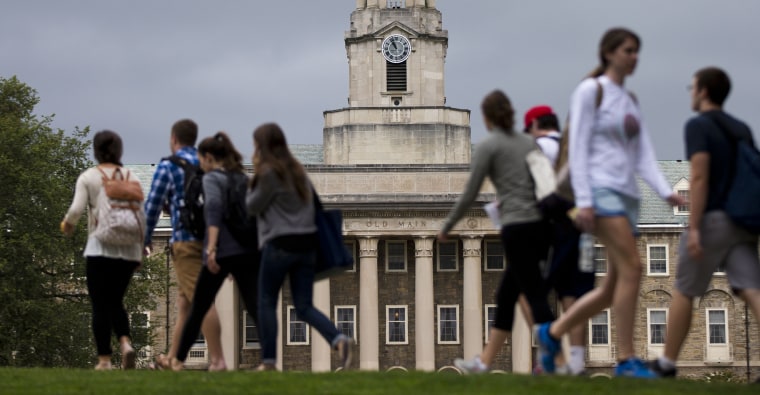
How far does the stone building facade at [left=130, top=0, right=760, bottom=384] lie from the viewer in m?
76.0

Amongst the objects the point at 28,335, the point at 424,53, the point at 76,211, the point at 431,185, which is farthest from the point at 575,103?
the point at 424,53

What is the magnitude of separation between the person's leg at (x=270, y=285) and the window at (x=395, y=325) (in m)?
60.8

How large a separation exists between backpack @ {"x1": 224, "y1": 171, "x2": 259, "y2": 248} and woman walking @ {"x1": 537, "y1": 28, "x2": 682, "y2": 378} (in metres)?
4.26

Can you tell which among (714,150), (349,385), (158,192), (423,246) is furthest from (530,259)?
(423,246)

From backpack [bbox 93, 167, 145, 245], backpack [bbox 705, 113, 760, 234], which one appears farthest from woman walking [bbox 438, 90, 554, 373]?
backpack [bbox 93, 167, 145, 245]

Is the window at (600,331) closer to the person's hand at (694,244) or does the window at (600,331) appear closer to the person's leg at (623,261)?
the person's leg at (623,261)

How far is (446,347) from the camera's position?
78062mm

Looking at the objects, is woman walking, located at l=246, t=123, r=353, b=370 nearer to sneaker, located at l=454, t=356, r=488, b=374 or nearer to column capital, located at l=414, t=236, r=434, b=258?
sneaker, located at l=454, t=356, r=488, b=374

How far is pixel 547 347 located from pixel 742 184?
7.54ft

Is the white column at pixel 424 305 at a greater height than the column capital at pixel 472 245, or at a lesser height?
lesser

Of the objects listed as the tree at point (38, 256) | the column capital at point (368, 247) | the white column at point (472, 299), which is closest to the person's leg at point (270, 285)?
the tree at point (38, 256)

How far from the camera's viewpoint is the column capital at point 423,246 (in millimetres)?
76688

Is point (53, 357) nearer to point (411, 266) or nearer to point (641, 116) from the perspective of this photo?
point (411, 266)

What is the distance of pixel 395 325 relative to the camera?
257 feet
